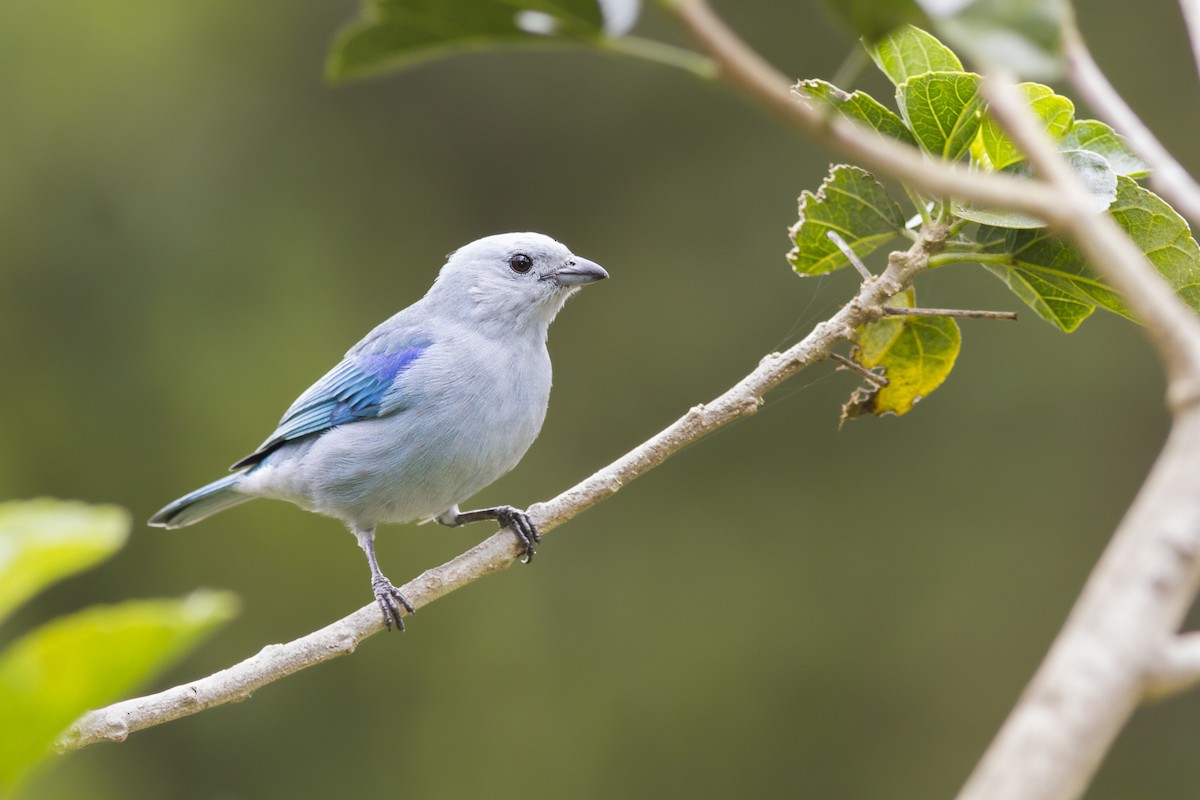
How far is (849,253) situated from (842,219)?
163 mm

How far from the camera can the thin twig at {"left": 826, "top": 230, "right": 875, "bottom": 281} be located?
2.39m

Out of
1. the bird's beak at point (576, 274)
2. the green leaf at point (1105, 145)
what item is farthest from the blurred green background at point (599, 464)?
the green leaf at point (1105, 145)

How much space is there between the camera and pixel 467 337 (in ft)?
12.5

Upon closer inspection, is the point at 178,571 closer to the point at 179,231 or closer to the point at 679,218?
the point at 179,231

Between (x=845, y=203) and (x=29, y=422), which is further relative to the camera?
(x=29, y=422)

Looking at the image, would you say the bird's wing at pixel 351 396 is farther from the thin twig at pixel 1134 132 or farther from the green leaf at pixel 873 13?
the green leaf at pixel 873 13

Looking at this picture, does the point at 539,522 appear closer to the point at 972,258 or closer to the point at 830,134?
the point at 972,258

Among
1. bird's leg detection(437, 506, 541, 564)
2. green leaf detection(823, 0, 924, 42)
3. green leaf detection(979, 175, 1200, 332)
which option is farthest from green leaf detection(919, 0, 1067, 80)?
bird's leg detection(437, 506, 541, 564)

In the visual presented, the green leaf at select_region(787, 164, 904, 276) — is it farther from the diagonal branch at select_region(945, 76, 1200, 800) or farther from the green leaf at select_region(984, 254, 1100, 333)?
the diagonal branch at select_region(945, 76, 1200, 800)

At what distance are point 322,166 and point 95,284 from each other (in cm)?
153

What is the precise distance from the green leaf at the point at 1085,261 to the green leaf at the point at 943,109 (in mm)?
171

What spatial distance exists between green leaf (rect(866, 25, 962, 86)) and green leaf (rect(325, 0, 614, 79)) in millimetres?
1409

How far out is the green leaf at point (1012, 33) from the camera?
1017 millimetres

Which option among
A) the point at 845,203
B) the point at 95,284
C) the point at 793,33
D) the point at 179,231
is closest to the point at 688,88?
the point at 793,33
